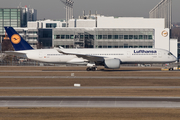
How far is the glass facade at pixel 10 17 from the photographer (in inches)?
7318

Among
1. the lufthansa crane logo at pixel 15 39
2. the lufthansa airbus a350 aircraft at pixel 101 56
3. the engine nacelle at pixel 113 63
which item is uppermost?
the lufthansa crane logo at pixel 15 39

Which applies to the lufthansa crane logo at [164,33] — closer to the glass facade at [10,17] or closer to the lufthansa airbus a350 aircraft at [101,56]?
the lufthansa airbus a350 aircraft at [101,56]

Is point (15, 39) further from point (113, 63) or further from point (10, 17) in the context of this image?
point (10, 17)

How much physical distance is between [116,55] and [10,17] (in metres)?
145

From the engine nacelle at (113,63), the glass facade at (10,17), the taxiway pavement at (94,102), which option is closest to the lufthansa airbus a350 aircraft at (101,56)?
the engine nacelle at (113,63)

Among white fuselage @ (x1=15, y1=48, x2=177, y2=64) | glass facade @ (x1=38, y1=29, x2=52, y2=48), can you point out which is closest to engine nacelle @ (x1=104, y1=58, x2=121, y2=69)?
white fuselage @ (x1=15, y1=48, x2=177, y2=64)

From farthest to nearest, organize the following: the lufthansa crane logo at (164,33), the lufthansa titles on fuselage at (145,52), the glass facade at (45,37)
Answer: the glass facade at (45,37) < the lufthansa crane logo at (164,33) < the lufthansa titles on fuselage at (145,52)

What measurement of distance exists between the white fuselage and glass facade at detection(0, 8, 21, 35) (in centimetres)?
13618

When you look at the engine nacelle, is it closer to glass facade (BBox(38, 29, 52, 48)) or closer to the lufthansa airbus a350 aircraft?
the lufthansa airbus a350 aircraft

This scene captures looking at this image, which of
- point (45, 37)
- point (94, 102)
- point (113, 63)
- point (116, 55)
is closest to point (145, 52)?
point (116, 55)

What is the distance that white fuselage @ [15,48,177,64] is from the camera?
56.2m

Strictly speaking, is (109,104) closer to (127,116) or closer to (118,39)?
Answer: (127,116)

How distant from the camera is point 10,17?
187 meters

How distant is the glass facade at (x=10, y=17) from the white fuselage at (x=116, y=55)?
13618 cm
